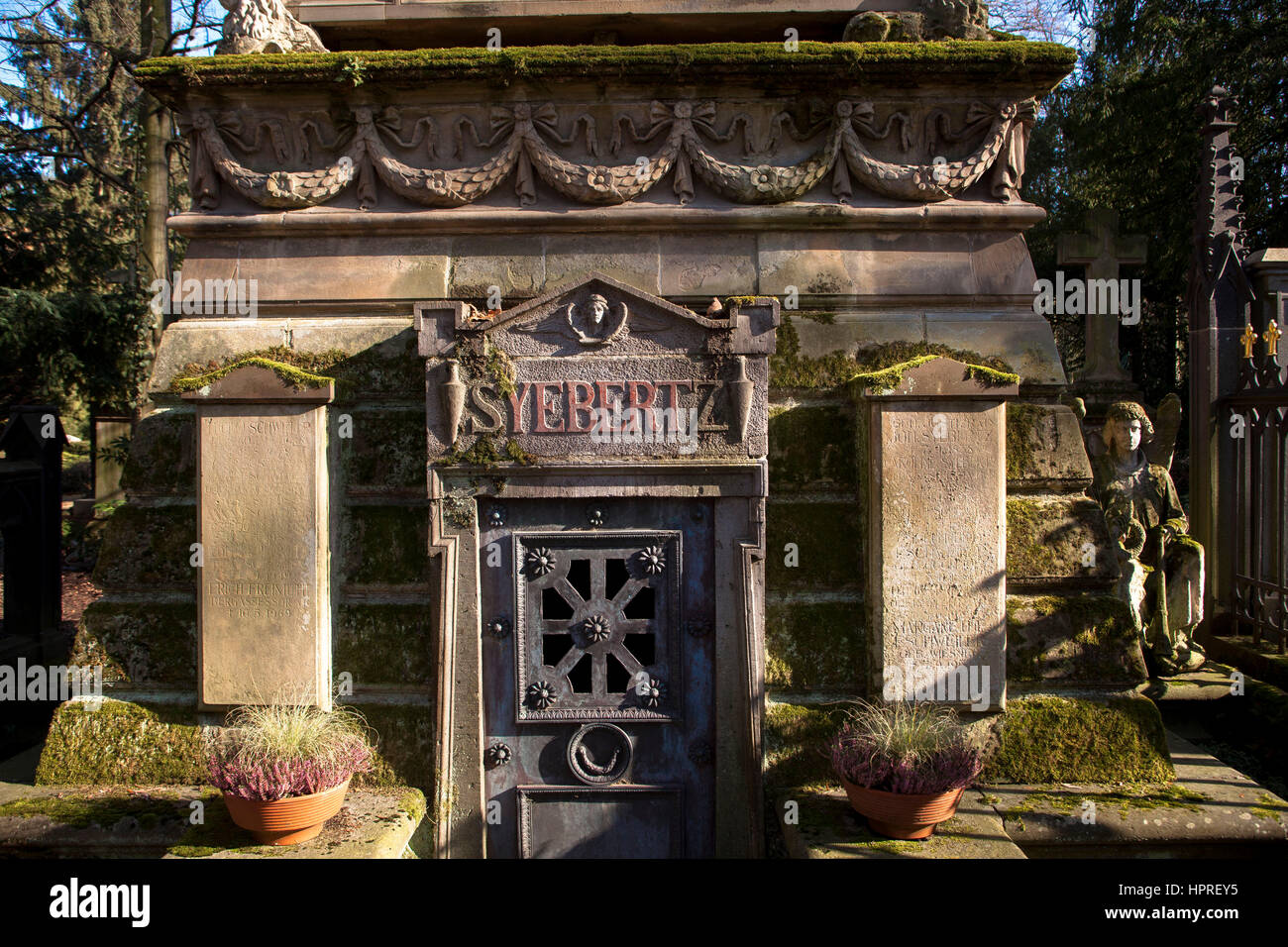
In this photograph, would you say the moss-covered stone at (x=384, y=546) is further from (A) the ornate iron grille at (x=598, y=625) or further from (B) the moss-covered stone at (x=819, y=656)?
(B) the moss-covered stone at (x=819, y=656)

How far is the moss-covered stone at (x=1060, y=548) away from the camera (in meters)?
4.88

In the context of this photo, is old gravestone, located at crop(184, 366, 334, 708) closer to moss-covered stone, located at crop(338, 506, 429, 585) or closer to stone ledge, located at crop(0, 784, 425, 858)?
moss-covered stone, located at crop(338, 506, 429, 585)

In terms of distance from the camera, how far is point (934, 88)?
16.5 ft

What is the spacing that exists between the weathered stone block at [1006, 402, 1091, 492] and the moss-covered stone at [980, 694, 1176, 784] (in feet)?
4.46

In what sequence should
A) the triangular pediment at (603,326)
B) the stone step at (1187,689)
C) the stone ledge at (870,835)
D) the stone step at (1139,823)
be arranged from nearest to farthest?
the stone ledge at (870,835)
the stone step at (1139,823)
the triangular pediment at (603,326)
the stone step at (1187,689)

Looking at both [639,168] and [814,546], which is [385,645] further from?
[639,168]

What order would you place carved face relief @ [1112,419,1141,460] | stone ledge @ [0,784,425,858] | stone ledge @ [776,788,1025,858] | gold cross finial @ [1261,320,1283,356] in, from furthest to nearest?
gold cross finial @ [1261,320,1283,356], carved face relief @ [1112,419,1141,460], stone ledge @ [0,784,425,858], stone ledge @ [776,788,1025,858]

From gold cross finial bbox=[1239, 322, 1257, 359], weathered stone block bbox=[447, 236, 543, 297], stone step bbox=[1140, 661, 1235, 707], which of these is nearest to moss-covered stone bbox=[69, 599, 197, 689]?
weathered stone block bbox=[447, 236, 543, 297]

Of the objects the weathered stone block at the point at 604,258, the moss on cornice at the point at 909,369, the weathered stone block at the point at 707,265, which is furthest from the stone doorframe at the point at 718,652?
the weathered stone block at the point at 604,258

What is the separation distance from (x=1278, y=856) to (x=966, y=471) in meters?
2.70

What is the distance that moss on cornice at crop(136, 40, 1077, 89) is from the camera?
486 cm

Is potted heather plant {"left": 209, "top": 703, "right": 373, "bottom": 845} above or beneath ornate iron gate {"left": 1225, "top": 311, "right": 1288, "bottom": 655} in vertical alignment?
beneath

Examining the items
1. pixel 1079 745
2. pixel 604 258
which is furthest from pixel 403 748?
pixel 1079 745

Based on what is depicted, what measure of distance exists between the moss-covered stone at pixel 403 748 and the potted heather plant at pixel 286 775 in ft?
1.09
